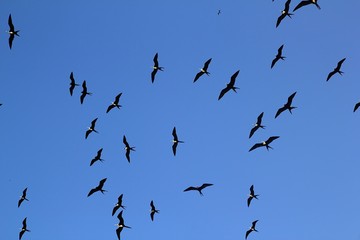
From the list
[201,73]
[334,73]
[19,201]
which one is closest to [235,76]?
[201,73]

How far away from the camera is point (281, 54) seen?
4303cm

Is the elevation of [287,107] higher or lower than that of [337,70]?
lower

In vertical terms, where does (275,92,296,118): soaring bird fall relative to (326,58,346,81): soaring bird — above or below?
below

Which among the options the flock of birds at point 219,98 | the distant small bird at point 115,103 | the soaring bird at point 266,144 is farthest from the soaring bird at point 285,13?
the distant small bird at point 115,103

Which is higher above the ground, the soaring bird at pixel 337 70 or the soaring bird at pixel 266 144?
the soaring bird at pixel 337 70

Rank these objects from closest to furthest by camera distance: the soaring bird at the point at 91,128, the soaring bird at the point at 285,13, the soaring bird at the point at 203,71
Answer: the soaring bird at the point at 285,13 < the soaring bird at the point at 203,71 < the soaring bird at the point at 91,128

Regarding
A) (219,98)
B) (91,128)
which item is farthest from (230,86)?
(91,128)

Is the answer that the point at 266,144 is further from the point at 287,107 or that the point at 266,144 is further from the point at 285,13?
the point at 285,13

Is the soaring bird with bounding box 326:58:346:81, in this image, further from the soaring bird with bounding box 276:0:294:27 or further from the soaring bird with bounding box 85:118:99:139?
the soaring bird with bounding box 85:118:99:139

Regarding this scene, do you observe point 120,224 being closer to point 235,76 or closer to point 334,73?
point 235,76

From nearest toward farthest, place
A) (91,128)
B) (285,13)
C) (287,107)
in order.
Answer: (285,13), (287,107), (91,128)

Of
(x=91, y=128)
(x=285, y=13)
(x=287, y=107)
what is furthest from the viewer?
(x=91, y=128)

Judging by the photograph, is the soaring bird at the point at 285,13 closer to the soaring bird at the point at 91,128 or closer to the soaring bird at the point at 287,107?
the soaring bird at the point at 287,107

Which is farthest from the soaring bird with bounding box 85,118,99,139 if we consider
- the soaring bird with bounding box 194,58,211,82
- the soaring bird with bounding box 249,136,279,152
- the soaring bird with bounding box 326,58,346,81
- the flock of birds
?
the soaring bird with bounding box 326,58,346,81
